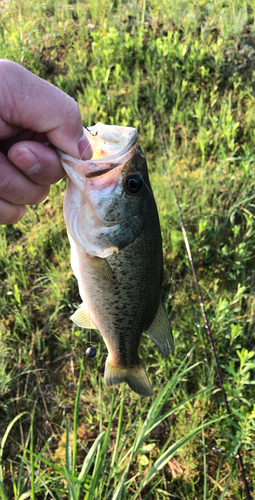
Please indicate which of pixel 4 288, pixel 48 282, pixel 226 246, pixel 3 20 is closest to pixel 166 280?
pixel 226 246

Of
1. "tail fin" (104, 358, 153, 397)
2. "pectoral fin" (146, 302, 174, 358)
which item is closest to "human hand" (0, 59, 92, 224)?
"pectoral fin" (146, 302, 174, 358)

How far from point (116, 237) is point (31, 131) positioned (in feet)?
2.15

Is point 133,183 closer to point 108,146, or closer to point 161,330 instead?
point 108,146

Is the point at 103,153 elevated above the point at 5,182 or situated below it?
above

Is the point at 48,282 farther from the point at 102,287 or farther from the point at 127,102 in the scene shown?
the point at 127,102

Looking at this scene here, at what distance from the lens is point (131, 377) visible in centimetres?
176

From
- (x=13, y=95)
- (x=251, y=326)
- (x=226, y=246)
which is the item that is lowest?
(x=251, y=326)

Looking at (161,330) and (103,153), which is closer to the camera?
(103,153)

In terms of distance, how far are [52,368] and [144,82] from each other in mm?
3320

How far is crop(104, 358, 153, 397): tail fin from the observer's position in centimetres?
174

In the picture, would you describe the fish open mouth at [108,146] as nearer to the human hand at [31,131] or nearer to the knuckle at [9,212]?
the human hand at [31,131]

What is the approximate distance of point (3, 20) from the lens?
4945 millimetres

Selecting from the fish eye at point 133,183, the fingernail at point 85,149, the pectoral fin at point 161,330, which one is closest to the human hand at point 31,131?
the fingernail at point 85,149

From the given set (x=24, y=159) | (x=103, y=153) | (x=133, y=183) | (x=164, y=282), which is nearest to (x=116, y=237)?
(x=133, y=183)
